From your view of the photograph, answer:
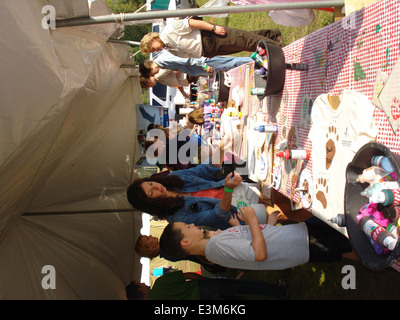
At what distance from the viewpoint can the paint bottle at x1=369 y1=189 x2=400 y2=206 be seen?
3.28ft

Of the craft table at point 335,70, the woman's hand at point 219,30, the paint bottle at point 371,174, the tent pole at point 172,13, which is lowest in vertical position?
the paint bottle at point 371,174

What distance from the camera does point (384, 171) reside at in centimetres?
105

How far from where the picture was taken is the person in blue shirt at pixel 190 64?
3729mm

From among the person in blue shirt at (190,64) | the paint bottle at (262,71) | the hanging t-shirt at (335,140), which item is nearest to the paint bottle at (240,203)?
the hanging t-shirt at (335,140)

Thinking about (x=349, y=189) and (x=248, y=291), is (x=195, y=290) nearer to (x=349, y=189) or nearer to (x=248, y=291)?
(x=248, y=291)

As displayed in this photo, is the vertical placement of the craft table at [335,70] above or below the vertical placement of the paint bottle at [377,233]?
above

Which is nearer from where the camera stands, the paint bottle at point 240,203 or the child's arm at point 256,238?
the child's arm at point 256,238

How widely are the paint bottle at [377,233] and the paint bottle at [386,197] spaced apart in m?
0.09

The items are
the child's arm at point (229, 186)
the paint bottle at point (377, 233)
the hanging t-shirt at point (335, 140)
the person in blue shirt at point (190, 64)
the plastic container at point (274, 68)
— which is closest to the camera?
the paint bottle at point (377, 233)

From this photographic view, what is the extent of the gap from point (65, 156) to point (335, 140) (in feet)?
7.34

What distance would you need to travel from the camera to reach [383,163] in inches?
40.3

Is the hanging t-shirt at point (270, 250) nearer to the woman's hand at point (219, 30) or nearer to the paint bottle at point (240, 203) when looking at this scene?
the paint bottle at point (240, 203)
